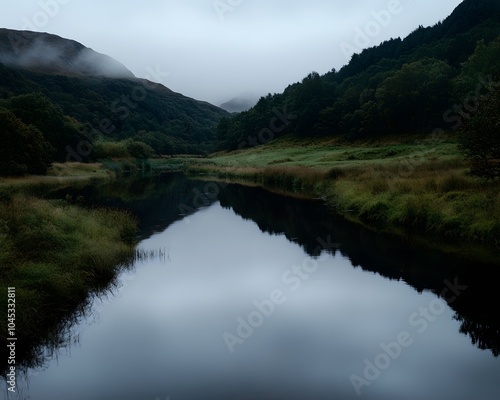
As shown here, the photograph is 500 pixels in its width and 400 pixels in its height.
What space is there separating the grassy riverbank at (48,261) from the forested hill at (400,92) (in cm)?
2616

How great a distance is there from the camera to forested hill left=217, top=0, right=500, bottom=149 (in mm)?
74188

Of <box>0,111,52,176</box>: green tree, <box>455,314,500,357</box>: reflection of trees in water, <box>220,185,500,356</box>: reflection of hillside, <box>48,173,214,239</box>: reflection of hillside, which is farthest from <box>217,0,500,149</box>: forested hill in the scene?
<box>0,111,52,176</box>: green tree

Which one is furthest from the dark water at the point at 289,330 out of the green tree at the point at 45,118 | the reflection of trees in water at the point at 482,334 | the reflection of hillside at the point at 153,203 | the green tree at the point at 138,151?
the green tree at the point at 138,151

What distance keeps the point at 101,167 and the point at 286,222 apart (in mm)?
61343

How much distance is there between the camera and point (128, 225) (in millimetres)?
22969

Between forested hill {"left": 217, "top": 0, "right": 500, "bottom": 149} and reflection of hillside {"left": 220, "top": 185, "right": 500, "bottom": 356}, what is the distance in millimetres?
14814

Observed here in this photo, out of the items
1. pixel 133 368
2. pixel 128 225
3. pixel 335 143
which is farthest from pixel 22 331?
pixel 335 143

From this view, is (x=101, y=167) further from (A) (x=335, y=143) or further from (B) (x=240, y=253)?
(B) (x=240, y=253)

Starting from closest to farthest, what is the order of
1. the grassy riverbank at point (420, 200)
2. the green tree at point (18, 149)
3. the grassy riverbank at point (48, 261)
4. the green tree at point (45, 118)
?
the grassy riverbank at point (48, 261), the grassy riverbank at point (420, 200), the green tree at point (18, 149), the green tree at point (45, 118)

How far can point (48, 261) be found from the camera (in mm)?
13133

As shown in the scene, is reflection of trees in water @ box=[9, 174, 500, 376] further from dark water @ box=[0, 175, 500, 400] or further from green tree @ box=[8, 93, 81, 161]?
green tree @ box=[8, 93, 81, 161]

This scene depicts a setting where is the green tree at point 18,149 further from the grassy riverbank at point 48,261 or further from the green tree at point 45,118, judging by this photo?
the grassy riverbank at point 48,261

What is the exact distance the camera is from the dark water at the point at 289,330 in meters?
8.89

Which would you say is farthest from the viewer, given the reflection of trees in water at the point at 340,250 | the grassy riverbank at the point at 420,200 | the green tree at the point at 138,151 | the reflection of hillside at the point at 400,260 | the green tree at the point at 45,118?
the green tree at the point at 138,151
